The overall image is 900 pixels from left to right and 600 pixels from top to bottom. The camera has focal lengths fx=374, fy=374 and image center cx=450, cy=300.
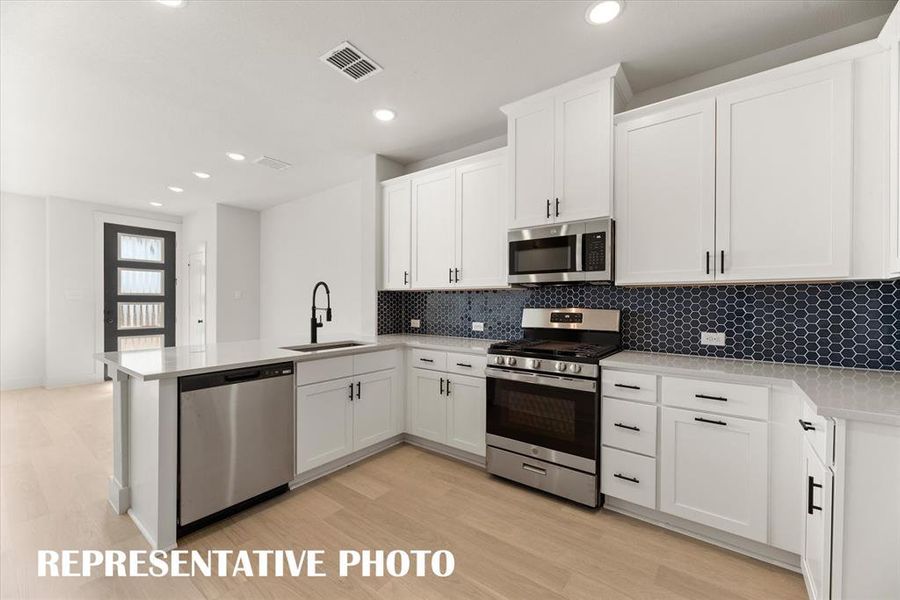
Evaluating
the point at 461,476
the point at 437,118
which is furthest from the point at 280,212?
the point at 461,476

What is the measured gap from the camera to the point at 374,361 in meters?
3.06

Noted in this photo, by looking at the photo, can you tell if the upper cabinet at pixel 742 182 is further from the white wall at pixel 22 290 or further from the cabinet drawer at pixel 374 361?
the white wall at pixel 22 290

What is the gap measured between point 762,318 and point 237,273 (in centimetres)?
649

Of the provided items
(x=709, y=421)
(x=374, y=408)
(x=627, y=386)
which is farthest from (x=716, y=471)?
(x=374, y=408)

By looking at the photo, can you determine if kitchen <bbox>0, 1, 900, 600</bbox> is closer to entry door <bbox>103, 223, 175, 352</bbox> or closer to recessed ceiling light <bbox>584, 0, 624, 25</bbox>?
recessed ceiling light <bbox>584, 0, 624, 25</bbox>

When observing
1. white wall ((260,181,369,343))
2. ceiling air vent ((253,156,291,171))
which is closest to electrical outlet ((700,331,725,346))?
white wall ((260,181,369,343))

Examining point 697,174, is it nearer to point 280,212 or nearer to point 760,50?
point 760,50

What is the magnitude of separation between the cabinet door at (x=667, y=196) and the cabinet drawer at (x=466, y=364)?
3.74 feet

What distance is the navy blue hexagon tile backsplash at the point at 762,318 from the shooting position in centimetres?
194

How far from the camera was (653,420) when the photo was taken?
82.7 inches

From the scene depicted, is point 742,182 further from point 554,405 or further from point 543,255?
point 554,405

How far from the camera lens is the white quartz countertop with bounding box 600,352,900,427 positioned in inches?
50.1

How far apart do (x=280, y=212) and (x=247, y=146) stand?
241cm

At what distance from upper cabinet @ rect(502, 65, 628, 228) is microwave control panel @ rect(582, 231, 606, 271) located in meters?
0.13
